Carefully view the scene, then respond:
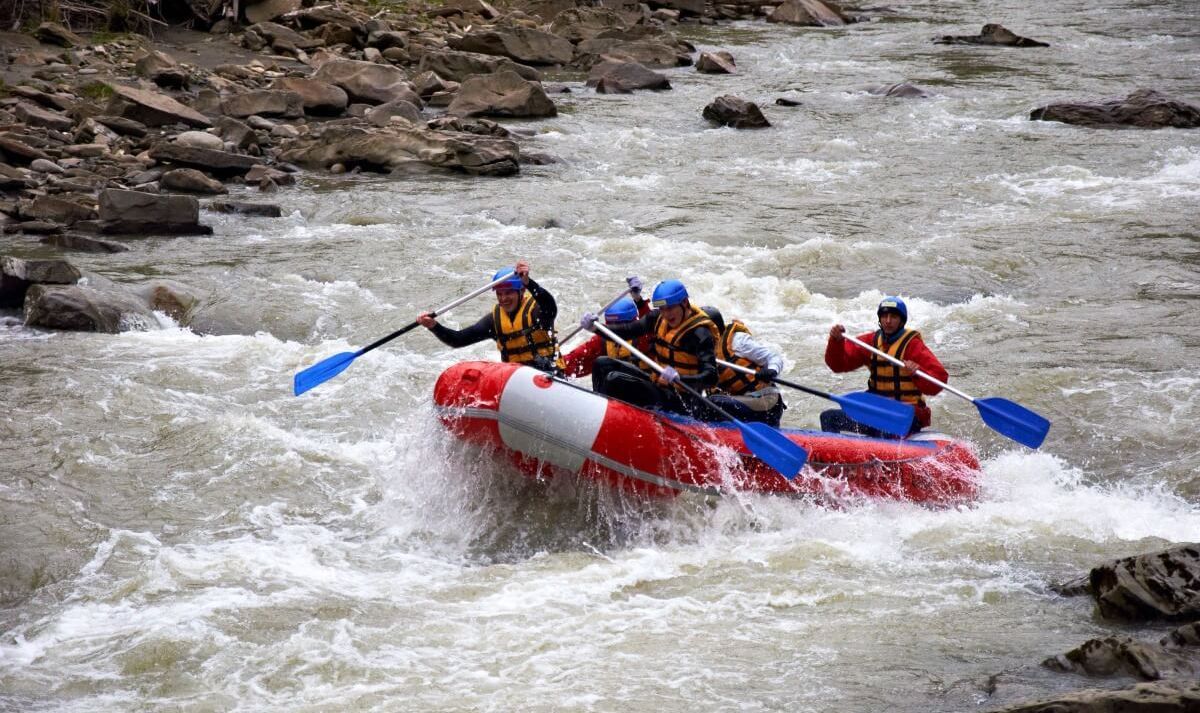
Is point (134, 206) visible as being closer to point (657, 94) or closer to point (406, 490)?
point (406, 490)

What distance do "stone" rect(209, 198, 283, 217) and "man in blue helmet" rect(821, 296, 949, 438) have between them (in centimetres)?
738

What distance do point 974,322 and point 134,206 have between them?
306 inches

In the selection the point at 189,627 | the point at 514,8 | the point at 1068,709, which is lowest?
the point at 189,627

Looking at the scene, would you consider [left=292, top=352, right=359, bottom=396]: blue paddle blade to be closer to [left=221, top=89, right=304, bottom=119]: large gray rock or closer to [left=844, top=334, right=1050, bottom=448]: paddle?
[left=844, top=334, right=1050, bottom=448]: paddle

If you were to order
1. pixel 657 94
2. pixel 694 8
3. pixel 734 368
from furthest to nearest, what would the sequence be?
pixel 694 8, pixel 657 94, pixel 734 368

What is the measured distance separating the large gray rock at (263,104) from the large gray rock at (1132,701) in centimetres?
1516

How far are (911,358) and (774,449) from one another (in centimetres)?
144

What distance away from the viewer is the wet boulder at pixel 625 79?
21.2 metres

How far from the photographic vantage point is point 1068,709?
4.30 meters

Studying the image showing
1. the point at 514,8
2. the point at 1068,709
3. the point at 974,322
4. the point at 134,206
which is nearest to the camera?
the point at 1068,709

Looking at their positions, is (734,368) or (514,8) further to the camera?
(514,8)

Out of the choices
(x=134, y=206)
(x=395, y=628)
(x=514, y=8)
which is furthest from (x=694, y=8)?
(x=395, y=628)

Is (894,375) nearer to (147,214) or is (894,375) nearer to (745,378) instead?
(745,378)

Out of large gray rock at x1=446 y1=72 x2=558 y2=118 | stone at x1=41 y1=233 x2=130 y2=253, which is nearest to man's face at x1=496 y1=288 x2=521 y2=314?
stone at x1=41 y1=233 x2=130 y2=253
